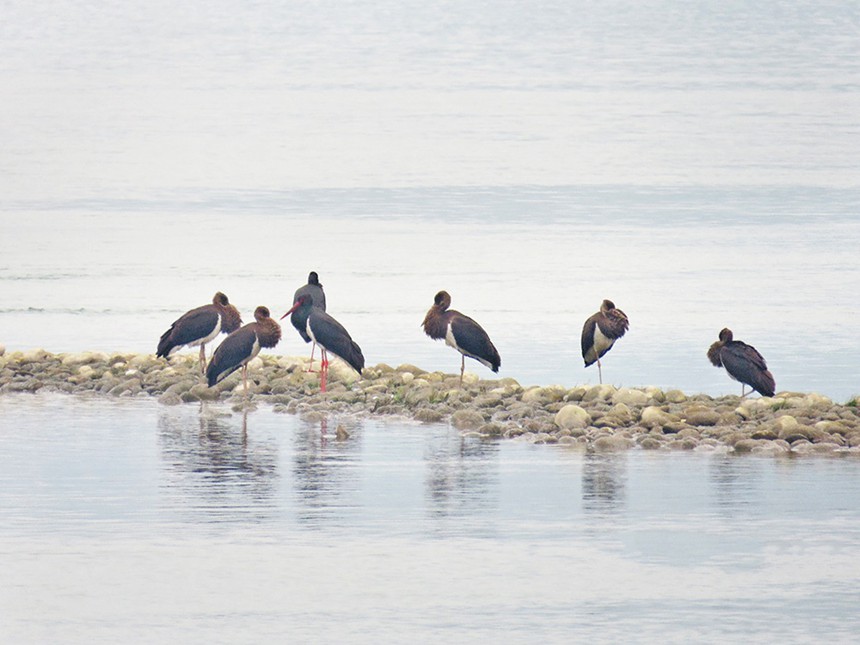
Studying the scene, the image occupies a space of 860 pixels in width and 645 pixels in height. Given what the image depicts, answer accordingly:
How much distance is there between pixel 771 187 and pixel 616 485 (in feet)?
101

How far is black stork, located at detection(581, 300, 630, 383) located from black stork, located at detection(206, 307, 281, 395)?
3251 mm

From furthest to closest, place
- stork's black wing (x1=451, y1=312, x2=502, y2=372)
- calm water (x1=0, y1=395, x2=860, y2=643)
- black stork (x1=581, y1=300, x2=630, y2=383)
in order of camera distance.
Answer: black stork (x1=581, y1=300, x2=630, y2=383) → stork's black wing (x1=451, y1=312, x2=502, y2=372) → calm water (x1=0, y1=395, x2=860, y2=643)

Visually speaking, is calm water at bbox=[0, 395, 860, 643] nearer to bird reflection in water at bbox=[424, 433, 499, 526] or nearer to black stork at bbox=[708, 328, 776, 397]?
bird reflection in water at bbox=[424, 433, 499, 526]

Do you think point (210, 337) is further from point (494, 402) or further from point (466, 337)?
point (494, 402)

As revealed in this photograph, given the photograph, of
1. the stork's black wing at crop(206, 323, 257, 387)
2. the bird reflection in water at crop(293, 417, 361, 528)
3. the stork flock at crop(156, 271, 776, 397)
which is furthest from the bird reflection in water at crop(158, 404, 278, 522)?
the stork flock at crop(156, 271, 776, 397)

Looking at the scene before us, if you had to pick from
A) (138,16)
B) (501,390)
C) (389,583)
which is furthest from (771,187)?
(138,16)

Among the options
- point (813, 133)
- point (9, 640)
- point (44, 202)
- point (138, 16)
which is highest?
point (138, 16)

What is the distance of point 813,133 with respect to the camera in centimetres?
6112

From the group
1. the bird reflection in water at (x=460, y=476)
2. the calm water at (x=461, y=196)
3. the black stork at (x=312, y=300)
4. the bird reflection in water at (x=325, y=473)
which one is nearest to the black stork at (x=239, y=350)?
the black stork at (x=312, y=300)

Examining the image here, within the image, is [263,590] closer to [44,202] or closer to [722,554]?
[722,554]

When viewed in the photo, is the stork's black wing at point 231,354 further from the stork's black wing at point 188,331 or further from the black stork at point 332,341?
the stork's black wing at point 188,331

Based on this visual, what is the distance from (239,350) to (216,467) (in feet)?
11.4

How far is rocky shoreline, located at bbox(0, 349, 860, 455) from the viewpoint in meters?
18.0

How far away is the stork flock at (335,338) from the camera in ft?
65.4
